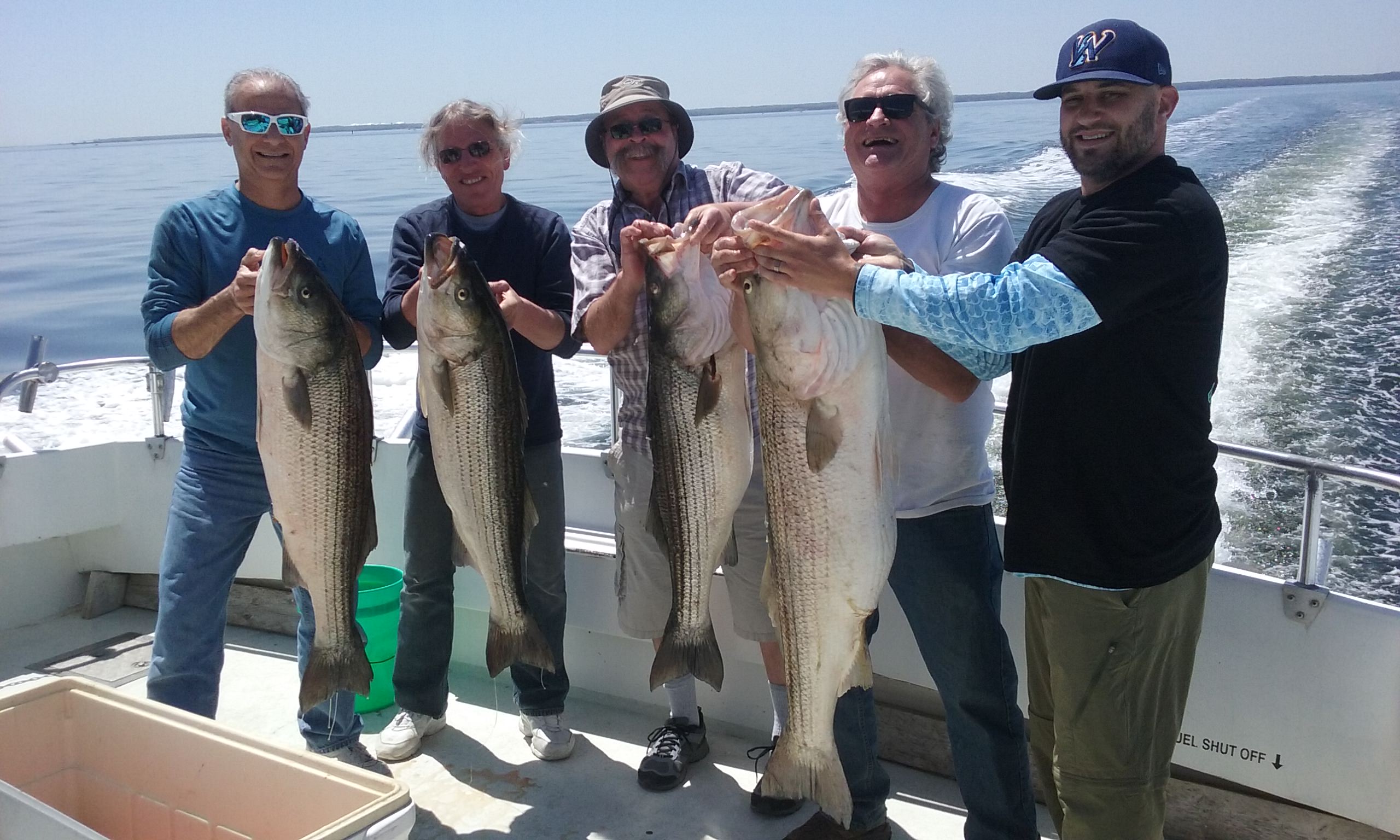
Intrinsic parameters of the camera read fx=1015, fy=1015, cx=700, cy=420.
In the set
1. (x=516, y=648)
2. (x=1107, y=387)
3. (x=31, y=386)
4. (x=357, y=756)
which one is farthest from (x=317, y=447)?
(x=31, y=386)

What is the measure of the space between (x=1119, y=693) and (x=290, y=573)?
2.57 m

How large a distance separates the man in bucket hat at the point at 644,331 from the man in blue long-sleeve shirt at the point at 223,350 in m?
0.88

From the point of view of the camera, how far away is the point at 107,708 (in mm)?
2805

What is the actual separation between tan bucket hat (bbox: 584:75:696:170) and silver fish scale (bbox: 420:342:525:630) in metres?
0.94

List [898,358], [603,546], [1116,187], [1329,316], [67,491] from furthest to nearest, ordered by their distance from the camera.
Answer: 1. [1329,316]
2. [67,491]
3. [603,546]
4. [898,358]
5. [1116,187]

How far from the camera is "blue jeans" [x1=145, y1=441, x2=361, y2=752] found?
3.50 metres

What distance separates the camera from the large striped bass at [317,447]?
121 inches

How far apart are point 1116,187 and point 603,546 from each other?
2.80 metres

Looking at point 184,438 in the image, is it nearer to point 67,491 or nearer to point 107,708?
point 107,708

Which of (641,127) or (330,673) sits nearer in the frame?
(330,673)

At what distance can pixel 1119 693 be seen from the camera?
2.59m

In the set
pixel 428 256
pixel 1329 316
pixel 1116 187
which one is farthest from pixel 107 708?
pixel 1329 316

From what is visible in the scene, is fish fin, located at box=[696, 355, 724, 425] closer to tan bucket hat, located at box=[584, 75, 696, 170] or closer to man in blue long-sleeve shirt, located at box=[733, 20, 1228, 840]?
man in blue long-sleeve shirt, located at box=[733, 20, 1228, 840]

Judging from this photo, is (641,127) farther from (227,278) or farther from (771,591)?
(771,591)
